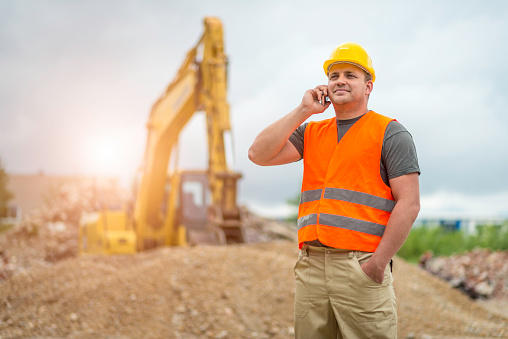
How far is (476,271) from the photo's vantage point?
913cm

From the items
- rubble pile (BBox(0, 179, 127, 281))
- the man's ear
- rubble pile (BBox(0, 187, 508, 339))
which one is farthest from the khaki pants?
rubble pile (BBox(0, 179, 127, 281))

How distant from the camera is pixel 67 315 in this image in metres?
5.24

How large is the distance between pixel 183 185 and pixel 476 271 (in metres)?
5.65

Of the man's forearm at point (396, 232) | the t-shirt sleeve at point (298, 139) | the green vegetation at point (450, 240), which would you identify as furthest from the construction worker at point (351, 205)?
the green vegetation at point (450, 240)

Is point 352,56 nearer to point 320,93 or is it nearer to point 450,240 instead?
point 320,93

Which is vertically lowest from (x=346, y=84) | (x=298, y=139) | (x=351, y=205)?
(x=351, y=205)

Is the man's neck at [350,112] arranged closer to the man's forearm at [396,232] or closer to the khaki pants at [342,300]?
the man's forearm at [396,232]

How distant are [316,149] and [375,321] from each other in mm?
804

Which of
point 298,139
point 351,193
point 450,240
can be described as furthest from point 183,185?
point 450,240

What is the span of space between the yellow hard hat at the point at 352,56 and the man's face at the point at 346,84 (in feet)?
0.08

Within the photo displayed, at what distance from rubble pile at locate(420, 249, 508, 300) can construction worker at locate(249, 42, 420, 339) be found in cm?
672

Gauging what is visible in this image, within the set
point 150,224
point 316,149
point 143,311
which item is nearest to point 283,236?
point 150,224

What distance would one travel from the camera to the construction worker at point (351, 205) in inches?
81.4

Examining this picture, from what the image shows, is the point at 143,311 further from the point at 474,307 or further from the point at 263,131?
the point at 474,307
